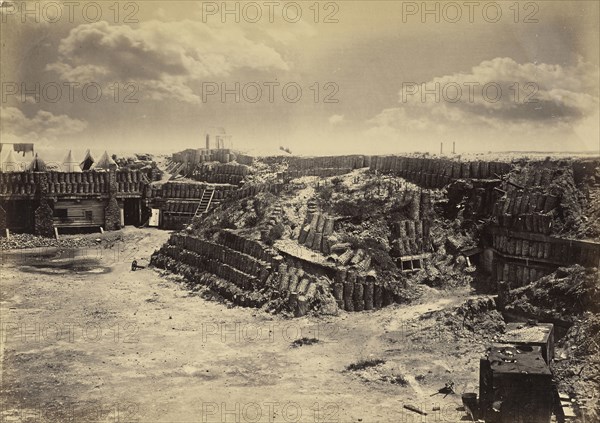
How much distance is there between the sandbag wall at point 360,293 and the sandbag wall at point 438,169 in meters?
7.45

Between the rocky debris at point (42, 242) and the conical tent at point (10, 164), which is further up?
the conical tent at point (10, 164)

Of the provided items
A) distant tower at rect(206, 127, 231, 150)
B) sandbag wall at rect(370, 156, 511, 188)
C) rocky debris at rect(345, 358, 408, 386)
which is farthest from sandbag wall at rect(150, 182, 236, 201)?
rocky debris at rect(345, 358, 408, 386)

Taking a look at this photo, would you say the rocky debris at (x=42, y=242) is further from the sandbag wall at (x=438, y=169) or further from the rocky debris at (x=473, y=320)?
the rocky debris at (x=473, y=320)

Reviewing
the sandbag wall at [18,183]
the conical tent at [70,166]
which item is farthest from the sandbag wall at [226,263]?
the conical tent at [70,166]

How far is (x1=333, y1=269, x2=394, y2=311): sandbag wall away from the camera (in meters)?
22.4

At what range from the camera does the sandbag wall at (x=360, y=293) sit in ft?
73.6

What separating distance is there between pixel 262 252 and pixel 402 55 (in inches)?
403

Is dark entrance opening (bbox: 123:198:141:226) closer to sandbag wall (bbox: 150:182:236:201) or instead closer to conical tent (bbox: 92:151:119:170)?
sandbag wall (bbox: 150:182:236:201)

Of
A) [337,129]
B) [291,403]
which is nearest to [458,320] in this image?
[291,403]

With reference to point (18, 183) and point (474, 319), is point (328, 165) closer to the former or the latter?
point (474, 319)

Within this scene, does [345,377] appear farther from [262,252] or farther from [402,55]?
[402,55]

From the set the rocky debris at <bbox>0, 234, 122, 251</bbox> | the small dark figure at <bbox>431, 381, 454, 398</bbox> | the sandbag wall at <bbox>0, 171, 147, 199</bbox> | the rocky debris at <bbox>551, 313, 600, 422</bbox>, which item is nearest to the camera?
the rocky debris at <bbox>551, 313, 600, 422</bbox>

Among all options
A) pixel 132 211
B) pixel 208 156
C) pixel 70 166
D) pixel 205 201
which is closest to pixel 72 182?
pixel 70 166

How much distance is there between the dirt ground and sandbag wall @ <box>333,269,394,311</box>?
1.78ft
